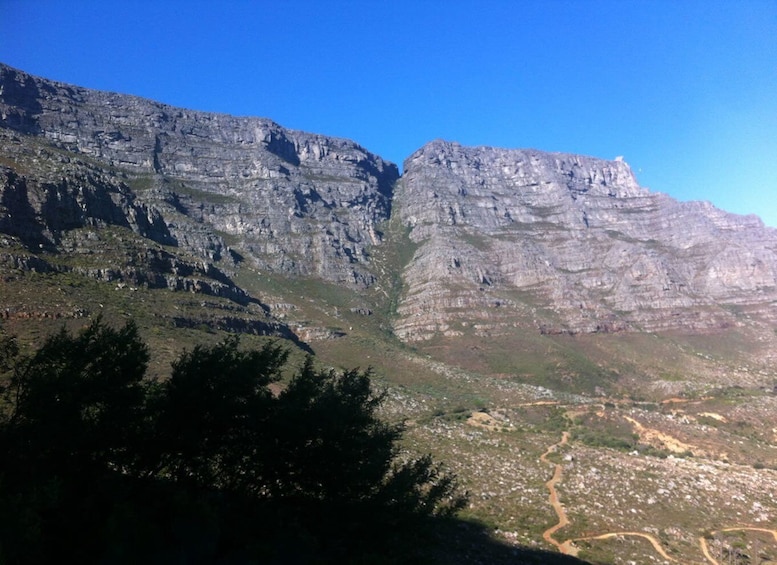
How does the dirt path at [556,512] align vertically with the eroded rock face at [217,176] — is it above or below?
below

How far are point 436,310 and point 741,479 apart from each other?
75.1 meters

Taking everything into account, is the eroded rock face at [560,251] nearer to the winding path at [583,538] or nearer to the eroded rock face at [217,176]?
the eroded rock face at [217,176]

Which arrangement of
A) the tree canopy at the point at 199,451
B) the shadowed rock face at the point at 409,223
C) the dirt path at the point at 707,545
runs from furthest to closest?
the shadowed rock face at the point at 409,223 < the dirt path at the point at 707,545 < the tree canopy at the point at 199,451

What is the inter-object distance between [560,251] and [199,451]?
142 meters

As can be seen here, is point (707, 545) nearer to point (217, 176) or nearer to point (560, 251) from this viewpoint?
point (560, 251)

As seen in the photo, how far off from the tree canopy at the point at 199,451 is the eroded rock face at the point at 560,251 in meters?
84.4

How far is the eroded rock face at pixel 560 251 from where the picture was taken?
366 ft

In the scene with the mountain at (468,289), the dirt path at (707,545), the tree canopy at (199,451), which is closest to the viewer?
the tree canopy at (199,451)

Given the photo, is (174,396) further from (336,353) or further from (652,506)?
(336,353)

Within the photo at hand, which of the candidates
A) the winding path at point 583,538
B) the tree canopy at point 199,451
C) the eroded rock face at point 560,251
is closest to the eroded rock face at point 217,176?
the eroded rock face at point 560,251

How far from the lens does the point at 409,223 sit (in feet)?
516

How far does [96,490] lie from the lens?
11.8 m

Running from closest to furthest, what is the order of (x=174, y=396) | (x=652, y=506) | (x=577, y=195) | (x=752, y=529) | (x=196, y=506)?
1. (x=196, y=506)
2. (x=174, y=396)
3. (x=752, y=529)
4. (x=652, y=506)
5. (x=577, y=195)

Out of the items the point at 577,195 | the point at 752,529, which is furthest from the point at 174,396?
the point at 577,195
